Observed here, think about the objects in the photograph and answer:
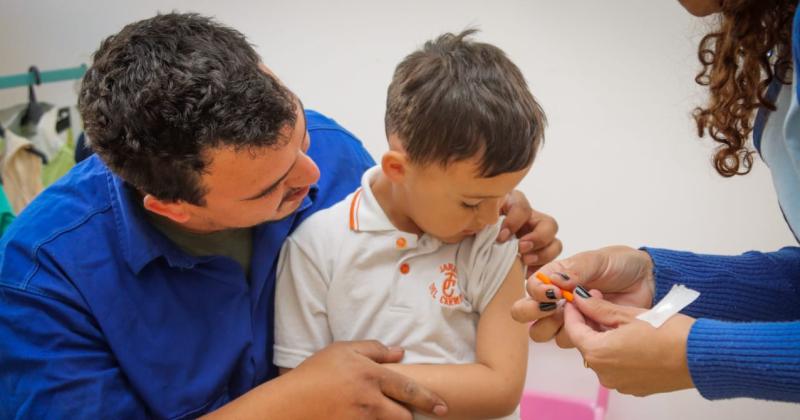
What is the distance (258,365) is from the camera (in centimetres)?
119

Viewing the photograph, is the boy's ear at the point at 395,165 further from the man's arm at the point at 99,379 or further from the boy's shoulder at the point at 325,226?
the man's arm at the point at 99,379

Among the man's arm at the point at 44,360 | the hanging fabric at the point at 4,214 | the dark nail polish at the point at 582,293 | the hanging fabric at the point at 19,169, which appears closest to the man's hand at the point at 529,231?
the dark nail polish at the point at 582,293

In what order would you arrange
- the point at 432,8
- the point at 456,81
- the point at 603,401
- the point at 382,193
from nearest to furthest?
the point at 456,81 → the point at 382,193 → the point at 603,401 → the point at 432,8

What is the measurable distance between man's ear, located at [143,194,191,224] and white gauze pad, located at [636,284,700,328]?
2.17 ft

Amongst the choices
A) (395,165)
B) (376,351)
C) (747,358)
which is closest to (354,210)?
(395,165)

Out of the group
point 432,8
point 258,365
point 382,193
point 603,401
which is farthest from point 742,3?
point 432,8

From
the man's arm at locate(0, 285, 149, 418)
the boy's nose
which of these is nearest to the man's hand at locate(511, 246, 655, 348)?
the boy's nose

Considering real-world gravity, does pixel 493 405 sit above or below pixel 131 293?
below

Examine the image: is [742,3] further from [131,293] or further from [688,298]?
[131,293]

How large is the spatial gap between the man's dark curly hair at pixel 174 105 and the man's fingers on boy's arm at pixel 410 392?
15.2 inches

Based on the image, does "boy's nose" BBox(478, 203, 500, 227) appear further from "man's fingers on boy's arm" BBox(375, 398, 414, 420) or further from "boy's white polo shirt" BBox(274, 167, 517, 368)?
"man's fingers on boy's arm" BBox(375, 398, 414, 420)

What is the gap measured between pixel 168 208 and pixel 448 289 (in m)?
0.45

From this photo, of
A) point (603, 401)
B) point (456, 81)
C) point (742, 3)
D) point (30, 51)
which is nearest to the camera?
point (742, 3)

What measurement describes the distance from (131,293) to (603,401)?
1254 mm
